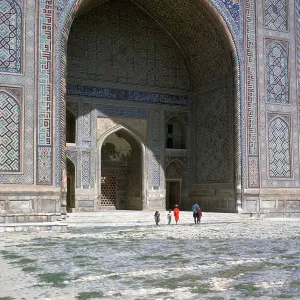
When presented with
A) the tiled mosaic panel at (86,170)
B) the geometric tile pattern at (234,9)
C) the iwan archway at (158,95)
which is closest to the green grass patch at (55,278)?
the iwan archway at (158,95)

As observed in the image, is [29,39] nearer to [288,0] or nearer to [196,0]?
[196,0]

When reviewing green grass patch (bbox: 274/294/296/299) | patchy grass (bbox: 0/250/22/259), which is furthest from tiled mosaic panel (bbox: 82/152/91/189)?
green grass patch (bbox: 274/294/296/299)

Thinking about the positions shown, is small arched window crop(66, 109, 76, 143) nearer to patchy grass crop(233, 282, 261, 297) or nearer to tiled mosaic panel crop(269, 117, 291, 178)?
tiled mosaic panel crop(269, 117, 291, 178)

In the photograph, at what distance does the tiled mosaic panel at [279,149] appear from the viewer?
15383 mm

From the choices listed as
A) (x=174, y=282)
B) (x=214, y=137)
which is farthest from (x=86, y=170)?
(x=174, y=282)

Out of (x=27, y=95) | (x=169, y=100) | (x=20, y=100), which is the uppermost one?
(x=169, y=100)

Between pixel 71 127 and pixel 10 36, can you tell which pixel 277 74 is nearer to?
pixel 71 127

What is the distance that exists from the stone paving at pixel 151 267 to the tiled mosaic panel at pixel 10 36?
439 cm

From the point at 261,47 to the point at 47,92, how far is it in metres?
6.76

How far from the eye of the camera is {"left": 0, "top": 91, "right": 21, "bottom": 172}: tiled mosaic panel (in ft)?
38.5

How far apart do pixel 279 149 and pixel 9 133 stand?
25.9 feet

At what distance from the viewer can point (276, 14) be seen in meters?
16.0

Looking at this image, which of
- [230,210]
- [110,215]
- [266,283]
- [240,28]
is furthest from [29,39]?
[266,283]

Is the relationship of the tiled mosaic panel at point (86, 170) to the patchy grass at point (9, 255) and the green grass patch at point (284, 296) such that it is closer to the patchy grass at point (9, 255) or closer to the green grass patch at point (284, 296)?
the patchy grass at point (9, 255)
